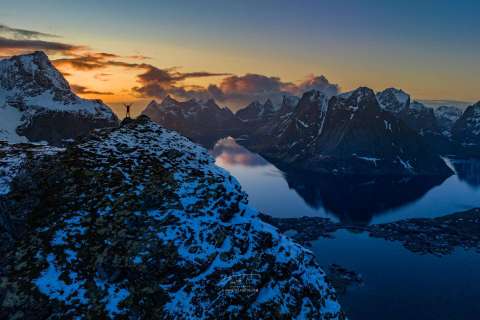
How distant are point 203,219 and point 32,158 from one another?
13.4m

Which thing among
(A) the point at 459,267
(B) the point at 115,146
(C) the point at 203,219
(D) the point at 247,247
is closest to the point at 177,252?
(C) the point at 203,219

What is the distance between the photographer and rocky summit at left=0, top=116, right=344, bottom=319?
16.2 metres

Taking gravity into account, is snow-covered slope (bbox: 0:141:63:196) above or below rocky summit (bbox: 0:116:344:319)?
above

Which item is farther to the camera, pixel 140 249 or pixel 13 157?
pixel 13 157

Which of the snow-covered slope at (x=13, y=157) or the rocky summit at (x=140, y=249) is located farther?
the snow-covered slope at (x=13, y=157)

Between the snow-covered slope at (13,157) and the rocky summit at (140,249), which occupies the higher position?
the snow-covered slope at (13,157)

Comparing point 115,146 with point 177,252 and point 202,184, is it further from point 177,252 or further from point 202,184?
point 177,252

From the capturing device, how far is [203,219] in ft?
68.8

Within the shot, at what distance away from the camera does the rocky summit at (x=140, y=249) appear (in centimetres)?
1617

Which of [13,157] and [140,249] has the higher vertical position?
[13,157]

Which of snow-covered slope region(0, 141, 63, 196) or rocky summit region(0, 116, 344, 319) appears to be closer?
rocky summit region(0, 116, 344, 319)

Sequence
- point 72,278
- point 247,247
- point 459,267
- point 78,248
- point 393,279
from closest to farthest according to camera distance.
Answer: point 72,278 < point 78,248 < point 247,247 < point 393,279 < point 459,267

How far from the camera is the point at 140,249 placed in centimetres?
1808

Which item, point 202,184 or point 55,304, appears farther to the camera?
point 202,184
